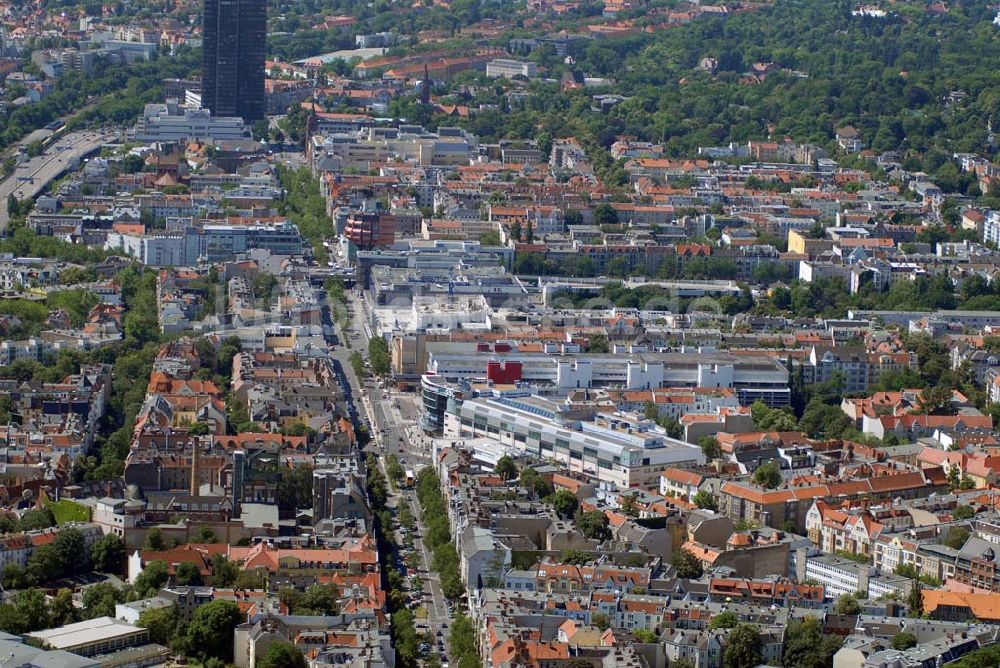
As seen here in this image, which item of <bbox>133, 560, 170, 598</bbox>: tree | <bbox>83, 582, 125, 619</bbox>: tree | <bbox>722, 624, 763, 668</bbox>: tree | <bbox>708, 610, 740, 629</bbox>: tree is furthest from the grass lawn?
<bbox>722, 624, 763, 668</bbox>: tree

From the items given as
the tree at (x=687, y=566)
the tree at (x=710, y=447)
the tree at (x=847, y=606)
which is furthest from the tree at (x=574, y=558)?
the tree at (x=710, y=447)

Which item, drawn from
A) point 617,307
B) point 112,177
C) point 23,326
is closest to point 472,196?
point 112,177

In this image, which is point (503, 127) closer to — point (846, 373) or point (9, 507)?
point (846, 373)

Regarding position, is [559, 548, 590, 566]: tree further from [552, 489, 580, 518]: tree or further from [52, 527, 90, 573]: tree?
[52, 527, 90, 573]: tree

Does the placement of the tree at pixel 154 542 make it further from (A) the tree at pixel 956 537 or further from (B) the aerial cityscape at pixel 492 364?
(A) the tree at pixel 956 537

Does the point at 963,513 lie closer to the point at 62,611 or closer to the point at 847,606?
the point at 847,606

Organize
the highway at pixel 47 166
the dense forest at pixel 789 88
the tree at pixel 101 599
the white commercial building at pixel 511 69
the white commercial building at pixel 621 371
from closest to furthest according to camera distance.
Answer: the tree at pixel 101 599 < the white commercial building at pixel 621 371 < the highway at pixel 47 166 < the dense forest at pixel 789 88 < the white commercial building at pixel 511 69
